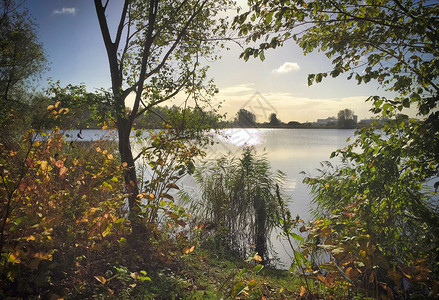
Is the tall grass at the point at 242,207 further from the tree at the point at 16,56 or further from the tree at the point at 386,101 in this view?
the tree at the point at 16,56

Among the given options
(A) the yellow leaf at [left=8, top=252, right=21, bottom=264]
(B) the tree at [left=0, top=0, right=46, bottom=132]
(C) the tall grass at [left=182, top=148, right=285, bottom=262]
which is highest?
(B) the tree at [left=0, top=0, right=46, bottom=132]

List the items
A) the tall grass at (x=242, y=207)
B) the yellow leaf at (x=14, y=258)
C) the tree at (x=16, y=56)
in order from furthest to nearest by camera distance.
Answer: the tree at (x=16, y=56)
the tall grass at (x=242, y=207)
the yellow leaf at (x=14, y=258)

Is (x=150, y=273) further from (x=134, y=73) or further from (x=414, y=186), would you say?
(x=134, y=73)

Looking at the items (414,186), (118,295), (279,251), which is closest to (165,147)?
(118,295)

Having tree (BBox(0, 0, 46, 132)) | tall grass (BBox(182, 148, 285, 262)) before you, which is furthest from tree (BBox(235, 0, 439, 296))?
tree (BBox(0, 0, 46, 132))

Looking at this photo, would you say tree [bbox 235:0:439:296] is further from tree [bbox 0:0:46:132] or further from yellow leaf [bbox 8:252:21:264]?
tree [bbox 0:0:46:132]

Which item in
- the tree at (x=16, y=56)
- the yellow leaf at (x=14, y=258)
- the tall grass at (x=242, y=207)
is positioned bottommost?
the tall grass at (x=242, y=207)

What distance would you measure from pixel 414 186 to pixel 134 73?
17.0ft

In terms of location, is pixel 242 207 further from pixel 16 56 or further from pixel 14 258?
pixel 16 56

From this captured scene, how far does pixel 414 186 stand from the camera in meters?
3.14

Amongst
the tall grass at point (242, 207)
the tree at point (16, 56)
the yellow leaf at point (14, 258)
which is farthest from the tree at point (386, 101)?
the tree at point (16, 56)

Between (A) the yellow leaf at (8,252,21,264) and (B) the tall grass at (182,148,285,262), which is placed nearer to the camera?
(A) the yellow leaf at (8,252,21,264)

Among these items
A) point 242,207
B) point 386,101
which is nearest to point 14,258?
point 386,101

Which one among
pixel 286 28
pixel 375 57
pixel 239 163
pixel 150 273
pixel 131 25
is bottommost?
pixel 150 273
